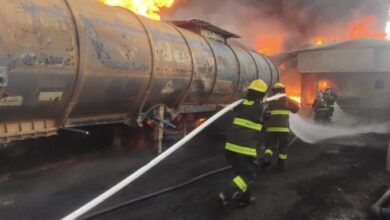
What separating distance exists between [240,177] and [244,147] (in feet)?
1.31

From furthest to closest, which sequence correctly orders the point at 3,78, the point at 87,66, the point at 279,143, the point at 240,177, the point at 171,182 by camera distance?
the point at 279,143 → the point at 171,182 → the point at 87,66 → the point at 240,177 → the point at 3,78

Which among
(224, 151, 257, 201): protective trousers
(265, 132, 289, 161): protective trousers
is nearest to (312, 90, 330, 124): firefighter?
(265, 132, 289, 161): protective trousers

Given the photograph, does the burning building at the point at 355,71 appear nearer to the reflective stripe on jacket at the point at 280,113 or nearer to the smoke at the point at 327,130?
the smoke at the point at 327,130

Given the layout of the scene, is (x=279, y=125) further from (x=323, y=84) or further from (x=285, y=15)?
(x=285, y=15)

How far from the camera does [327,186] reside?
545 cm

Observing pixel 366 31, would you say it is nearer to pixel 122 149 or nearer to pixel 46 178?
pixel 122 149

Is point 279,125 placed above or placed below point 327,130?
above

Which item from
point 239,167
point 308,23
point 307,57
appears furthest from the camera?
point 308,23

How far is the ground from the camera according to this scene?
4277mm

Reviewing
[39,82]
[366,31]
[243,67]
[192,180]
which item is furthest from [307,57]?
[39,82]

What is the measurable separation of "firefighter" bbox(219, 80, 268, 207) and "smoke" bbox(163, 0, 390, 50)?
80.4 feet

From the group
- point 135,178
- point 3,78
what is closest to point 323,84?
point 135,178

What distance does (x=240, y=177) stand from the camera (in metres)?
4.37

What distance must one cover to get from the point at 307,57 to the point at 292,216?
1659 cm
